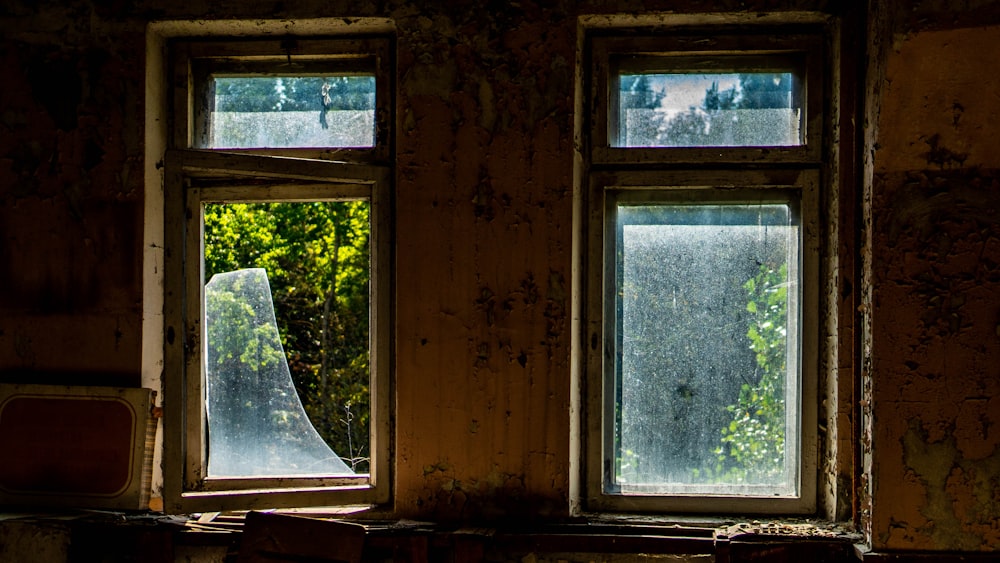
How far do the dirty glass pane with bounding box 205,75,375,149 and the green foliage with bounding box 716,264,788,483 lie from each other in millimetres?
1229

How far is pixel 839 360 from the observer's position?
2.09 meters

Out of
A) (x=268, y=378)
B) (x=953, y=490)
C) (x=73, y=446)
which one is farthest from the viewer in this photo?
(x=268, y=378)

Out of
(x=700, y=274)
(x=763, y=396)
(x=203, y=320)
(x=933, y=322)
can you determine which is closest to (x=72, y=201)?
(x=203, y=320)

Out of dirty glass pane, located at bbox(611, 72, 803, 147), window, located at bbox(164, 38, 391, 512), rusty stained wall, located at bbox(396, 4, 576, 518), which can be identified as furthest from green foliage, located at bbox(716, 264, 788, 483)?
window, located at bbox(164, 38, 391, 512)

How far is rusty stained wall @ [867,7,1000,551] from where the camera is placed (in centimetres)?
192

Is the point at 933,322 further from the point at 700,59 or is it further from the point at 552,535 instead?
the point at 552,535

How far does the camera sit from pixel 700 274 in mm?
2225

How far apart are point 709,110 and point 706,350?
70 cm

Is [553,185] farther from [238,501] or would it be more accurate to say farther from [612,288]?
[238,501]

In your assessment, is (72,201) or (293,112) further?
(293,112)

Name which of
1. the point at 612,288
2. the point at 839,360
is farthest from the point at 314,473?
the point at 839,360

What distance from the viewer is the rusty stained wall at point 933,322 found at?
6.31ft

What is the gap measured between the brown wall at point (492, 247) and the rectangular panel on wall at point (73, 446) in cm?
7

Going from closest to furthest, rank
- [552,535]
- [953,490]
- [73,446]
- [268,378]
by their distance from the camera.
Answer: [953,490] → [552,535] → [73,446] → [268,378]
